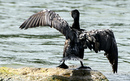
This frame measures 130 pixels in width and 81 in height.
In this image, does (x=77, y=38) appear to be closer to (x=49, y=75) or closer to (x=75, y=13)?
(x=75, y=13)

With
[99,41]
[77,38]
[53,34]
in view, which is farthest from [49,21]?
[53,34]

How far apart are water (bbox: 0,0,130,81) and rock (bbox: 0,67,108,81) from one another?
6.33ft

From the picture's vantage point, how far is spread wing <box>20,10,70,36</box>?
23.0 ft

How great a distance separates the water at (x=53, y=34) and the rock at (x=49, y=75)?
193 cm

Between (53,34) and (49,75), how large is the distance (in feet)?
22.2

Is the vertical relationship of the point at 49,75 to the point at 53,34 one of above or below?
above

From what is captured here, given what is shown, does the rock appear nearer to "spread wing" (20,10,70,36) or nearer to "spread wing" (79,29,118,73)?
"spread wing" (79,29,118,73)

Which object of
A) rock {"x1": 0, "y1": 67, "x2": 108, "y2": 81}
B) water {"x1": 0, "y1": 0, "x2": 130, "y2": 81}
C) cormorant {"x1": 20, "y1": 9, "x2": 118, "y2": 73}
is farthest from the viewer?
water {"x1": 0, "y1": 0, "x2": 130, "y2": 81}

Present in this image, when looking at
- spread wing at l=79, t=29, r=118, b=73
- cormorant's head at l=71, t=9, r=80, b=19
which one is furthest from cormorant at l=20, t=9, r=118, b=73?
cormorant's head at l=71, t=9, r=80, b=19

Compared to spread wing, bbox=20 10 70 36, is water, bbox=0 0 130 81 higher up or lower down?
lower down

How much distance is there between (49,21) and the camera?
7195mm

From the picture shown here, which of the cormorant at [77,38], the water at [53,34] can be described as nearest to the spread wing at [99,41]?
the cormorant at [77,38]

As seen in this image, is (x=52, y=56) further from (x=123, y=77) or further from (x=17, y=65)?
(x=123, y=77)

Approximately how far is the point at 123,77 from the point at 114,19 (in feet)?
23.8
